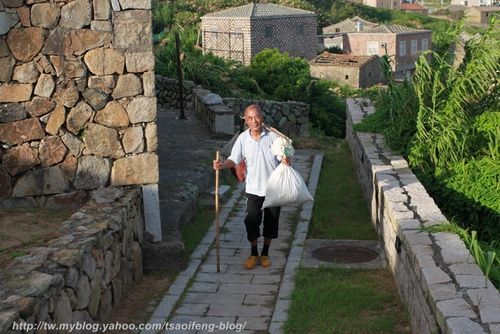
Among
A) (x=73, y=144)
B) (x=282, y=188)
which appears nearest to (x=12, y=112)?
(x=73, y=144)

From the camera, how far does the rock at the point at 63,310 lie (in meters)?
4.80

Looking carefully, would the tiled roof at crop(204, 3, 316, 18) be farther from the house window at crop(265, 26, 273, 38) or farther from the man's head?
the man's head

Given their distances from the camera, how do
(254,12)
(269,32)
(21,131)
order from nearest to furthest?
→ 1. (21,131)
2. (254,12)
3. (269,32)

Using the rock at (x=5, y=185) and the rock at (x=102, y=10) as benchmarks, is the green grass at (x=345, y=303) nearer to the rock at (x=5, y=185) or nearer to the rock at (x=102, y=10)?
the rock at (x=5, y=185)

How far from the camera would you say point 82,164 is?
23.4 ft

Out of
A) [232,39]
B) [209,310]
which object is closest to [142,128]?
[209,310]

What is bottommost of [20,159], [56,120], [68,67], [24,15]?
[20,159]

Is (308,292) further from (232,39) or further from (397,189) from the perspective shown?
(232,39)

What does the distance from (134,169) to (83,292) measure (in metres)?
1.98

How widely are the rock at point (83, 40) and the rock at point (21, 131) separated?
2.38ft

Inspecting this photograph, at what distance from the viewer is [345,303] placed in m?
6.35

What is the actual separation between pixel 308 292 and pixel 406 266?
3.15ft

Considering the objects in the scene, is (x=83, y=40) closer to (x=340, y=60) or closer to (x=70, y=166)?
(x=70, y=166)

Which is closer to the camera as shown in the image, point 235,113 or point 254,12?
point 235,113
